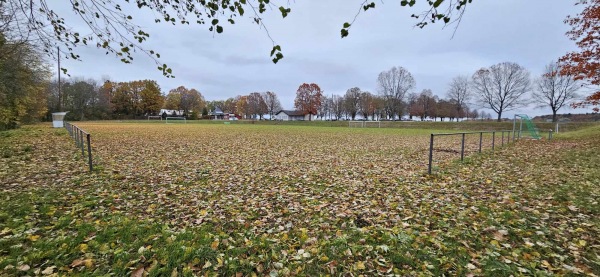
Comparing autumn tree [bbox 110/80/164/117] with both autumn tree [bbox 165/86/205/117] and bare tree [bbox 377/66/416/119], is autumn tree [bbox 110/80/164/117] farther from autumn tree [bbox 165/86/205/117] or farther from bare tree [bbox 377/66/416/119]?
bare tree [bbox 377/66/416/119]

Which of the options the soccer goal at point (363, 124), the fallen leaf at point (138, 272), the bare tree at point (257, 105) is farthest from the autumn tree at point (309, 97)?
the fallen leaf at point (138, 272)

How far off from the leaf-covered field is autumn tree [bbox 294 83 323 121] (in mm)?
75076

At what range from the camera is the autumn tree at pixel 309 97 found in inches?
3250

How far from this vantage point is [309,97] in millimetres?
82688

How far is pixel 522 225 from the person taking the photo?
4242 millimetres

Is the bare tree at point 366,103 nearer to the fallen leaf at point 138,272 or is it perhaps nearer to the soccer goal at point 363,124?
the soccer goal at point 363,124

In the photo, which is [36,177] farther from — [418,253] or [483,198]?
[483,198]

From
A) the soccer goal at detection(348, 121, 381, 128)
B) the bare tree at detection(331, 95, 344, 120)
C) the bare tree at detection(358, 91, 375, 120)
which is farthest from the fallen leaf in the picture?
the bare tree at detection(331, 95, 344, 120)

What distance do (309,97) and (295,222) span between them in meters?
79.5

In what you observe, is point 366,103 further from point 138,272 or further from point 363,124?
point 138,272

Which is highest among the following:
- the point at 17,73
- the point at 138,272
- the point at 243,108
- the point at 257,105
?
the point at 257,105

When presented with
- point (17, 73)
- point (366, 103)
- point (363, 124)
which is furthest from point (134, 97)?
point (17, 73)

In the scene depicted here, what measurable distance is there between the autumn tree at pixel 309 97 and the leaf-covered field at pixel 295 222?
75076 millimetres

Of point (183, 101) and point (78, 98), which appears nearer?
point (78, 98)
